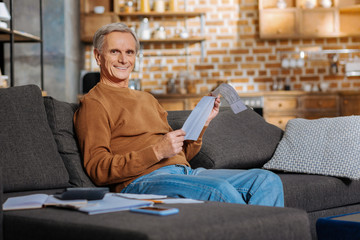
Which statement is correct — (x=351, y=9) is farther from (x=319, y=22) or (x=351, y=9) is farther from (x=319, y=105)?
(x=319, y=105)

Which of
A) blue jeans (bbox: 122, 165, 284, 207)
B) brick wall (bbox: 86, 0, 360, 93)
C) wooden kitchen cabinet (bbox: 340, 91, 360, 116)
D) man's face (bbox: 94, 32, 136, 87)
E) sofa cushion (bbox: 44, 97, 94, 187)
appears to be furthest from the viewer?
brick wall (bbox: 86, 0, 360, 93)

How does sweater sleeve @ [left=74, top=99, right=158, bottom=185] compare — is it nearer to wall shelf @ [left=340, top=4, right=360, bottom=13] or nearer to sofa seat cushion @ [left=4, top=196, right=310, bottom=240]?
sofa seat cushion @ [left=4, top=196, right=310, bottom=240]

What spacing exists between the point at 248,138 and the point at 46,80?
3.43m

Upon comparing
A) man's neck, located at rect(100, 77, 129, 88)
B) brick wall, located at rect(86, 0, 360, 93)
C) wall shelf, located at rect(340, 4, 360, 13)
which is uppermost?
wall shelf, located at rect(340, 4, 360, 13)

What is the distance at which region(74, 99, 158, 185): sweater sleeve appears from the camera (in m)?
1.96

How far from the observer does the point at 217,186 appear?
5.82 feet

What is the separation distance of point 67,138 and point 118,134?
23 centimetres

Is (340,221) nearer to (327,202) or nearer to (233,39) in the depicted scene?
(327,202)

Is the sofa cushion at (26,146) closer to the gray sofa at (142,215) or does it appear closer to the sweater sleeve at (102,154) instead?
the gray sofa at (142,215)

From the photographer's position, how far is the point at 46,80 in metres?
5.80

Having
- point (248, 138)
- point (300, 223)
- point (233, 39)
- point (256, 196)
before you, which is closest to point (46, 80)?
point (233, 39)

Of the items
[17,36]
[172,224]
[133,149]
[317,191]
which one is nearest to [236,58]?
[17,36]

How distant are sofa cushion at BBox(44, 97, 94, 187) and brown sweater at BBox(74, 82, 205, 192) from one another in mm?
50

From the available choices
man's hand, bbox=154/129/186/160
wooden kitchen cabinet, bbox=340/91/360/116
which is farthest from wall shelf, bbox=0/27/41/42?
wooden kitchen cabinet, bbox=340/91/360/116
